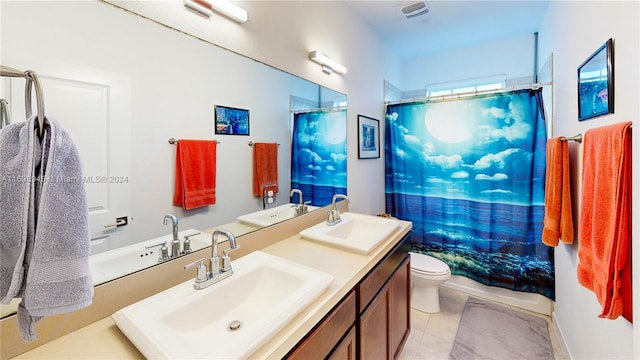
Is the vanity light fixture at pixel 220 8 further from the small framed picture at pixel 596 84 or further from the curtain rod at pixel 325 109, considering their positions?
the small framed picture at pixel 596 84

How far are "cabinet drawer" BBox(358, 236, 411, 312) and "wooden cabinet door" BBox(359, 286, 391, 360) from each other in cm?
4

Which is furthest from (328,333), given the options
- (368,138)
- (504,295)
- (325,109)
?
(504,295)

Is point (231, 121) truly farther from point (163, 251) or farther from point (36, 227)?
point (36, 227)

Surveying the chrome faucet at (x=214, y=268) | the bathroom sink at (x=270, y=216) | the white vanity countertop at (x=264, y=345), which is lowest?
the white vanity countertop at (x=264, y=345)

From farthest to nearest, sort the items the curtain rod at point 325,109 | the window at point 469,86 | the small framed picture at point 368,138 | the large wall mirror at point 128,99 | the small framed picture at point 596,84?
the window at point 469,86
the small framed picture at point 368,138
the curtain rod at point 325,109
the small framed picture at point 596,84
the large wall mirror at point 128,99

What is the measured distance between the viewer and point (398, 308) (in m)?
1.67

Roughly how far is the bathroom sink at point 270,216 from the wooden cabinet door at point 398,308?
73 cm

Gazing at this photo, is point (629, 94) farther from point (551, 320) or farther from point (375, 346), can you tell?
point (551, 320)

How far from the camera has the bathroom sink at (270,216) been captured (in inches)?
55.7

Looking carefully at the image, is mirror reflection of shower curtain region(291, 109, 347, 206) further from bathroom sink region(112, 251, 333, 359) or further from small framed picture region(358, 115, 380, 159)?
bathroom sink region(112, 251, 333, 359)

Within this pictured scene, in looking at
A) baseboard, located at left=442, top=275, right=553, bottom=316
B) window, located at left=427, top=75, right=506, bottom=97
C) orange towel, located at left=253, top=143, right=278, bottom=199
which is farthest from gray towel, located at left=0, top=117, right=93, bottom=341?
window, located at left=427, top=75, right=506, bottom=97

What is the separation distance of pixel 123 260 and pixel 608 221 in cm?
182

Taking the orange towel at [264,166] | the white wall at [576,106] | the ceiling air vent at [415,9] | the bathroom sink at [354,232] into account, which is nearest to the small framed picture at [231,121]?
the orange towel at [264,166]

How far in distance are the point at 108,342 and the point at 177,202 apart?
0.52 m
